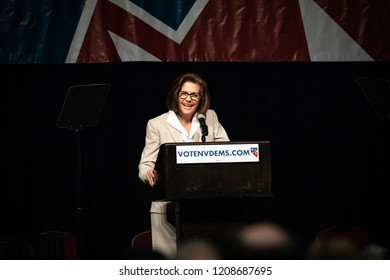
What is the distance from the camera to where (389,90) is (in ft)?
16.6

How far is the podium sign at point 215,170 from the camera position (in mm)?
3947

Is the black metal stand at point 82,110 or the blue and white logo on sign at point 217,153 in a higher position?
the black metal stand at point 82,110

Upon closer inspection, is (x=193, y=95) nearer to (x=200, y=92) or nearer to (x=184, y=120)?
(x=200, y=92)

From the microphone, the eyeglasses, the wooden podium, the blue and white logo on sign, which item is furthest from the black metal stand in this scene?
the blue and white logo on sign

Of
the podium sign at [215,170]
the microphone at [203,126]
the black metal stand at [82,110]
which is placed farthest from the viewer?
the black metal stand at [82,110]

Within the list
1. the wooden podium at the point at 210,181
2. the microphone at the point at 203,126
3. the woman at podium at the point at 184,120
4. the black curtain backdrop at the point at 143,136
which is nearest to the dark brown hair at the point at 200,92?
the woman at podium at the point at 184,120

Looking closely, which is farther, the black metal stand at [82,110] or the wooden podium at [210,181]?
the black metal stand at [82,110]

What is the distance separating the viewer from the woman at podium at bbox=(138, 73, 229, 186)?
4723 millimetres

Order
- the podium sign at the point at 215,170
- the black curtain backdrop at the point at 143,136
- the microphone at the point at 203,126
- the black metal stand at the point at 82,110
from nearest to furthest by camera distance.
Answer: the podium sign at the point at 215,170, the microphone at the point at 203,126, the black metal stand at the point at 82,110, the black curtain backdrop at the point at 143,136

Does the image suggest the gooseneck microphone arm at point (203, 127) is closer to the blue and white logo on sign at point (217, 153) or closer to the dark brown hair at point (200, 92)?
the blue and white logo on sign at point (217, 153)

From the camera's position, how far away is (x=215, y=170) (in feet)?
13.1

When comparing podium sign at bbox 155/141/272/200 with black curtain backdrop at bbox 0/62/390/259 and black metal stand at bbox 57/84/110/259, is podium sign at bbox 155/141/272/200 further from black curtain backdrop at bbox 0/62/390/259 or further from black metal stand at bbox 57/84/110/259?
black curtain backdrop at bbox 0/62/390/259
